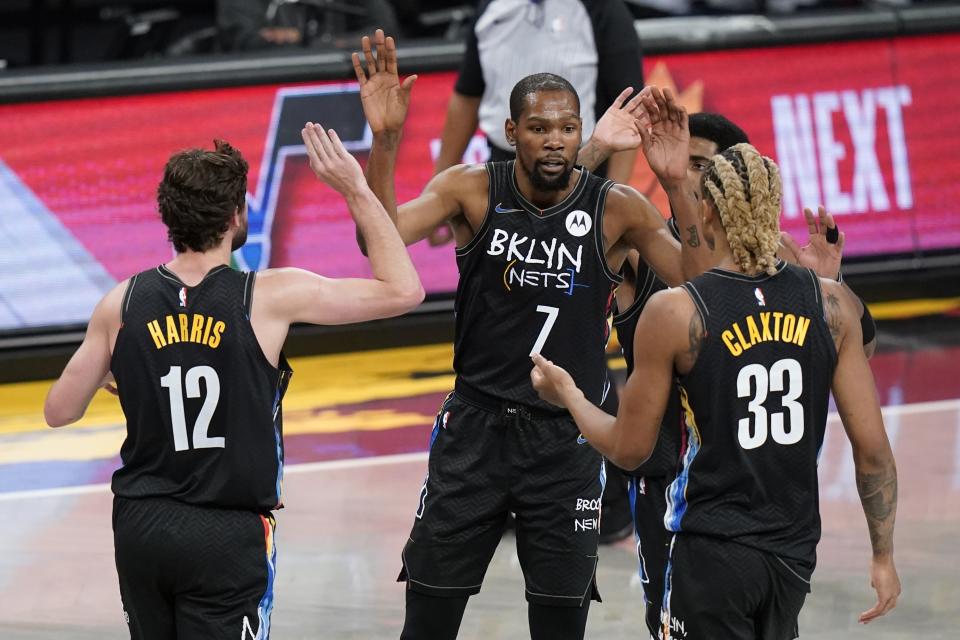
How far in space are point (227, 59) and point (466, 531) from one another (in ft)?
18.1

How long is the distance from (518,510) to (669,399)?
64 cm

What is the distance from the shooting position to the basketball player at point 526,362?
16.5 feet

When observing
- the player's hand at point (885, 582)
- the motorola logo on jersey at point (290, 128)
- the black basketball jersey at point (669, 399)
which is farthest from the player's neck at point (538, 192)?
the motorola logo on jersey at point (290, 128)

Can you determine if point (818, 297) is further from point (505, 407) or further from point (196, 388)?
point (196, 388)

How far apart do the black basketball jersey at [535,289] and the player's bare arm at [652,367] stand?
1.02 metres

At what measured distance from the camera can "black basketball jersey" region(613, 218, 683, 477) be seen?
17.2 ft

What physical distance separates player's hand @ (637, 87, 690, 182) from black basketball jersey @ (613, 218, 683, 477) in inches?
18.1

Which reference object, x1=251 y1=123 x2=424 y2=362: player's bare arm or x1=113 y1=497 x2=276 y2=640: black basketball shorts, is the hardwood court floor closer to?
x1=113 y1=497 x2=276 y2=640: black basketball shorts

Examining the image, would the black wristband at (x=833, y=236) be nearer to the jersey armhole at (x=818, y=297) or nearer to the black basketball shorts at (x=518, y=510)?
the jersey armhole at (x=818, y=297)

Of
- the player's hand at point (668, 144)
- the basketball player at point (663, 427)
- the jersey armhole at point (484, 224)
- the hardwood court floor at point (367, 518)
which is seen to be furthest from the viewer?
the hardwood court floor at point (367, 518)

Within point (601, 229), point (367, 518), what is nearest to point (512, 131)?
point (601, 229)

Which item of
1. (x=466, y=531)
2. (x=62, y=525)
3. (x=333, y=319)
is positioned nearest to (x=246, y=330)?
(x=333, y=319)

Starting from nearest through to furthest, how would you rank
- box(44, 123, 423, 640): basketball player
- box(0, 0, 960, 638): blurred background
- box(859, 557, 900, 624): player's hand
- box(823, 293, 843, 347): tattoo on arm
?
box(823, 293, 843, 347): tattoo on arm → box(44, 123, 423, 640): basketball player → box(859, 557, 900, 624): player's hand → box(0, 0, 960, 638): blurred background

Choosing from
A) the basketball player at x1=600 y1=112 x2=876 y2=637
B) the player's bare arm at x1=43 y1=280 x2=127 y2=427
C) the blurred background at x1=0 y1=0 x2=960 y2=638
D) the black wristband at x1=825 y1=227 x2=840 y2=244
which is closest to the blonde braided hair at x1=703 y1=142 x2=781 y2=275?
the black wristband at x1=825 y1=227 x2=840 y2=244
